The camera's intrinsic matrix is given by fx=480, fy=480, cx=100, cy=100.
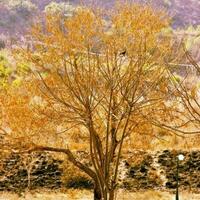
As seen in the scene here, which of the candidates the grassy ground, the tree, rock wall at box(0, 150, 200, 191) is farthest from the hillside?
the tree

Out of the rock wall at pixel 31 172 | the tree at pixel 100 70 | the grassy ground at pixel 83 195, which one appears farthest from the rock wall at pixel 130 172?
the tree at pixel 100 70

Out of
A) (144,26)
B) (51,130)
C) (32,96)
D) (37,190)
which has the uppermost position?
(144,26)

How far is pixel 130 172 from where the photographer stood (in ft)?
86.6

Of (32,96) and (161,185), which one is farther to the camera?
(161,185)

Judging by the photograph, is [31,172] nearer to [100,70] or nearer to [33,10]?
[100,70]

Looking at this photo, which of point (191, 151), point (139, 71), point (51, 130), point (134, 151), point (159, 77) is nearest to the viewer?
point (139, 71)

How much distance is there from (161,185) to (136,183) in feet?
4.44

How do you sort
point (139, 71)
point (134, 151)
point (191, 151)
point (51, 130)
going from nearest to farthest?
point (139, 71) < point (51, 130) < point (134, 151) < point (191, 151)

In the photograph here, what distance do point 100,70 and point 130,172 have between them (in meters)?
12.1

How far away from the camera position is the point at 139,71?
14828 mm

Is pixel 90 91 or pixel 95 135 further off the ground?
pixel 90 91

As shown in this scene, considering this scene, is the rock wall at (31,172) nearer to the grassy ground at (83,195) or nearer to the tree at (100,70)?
the grassy ground at (83,195)

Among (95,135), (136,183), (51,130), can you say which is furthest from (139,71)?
(136,183)

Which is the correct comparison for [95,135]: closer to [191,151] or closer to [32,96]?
[32,96]
